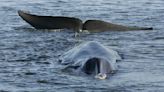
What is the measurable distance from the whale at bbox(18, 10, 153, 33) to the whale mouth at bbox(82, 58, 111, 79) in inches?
274

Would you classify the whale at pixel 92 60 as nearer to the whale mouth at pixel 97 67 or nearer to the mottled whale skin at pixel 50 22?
the whale mouth at pixel 97 67

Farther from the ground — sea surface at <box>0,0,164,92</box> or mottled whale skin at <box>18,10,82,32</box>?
mottled whale skin at <box>18,10,82,32</box>

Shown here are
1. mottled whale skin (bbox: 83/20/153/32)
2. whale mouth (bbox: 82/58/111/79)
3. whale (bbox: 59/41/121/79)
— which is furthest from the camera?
mottled whale skin (bbox: 83/20/153/32)

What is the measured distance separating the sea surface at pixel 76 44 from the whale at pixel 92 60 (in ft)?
0.72

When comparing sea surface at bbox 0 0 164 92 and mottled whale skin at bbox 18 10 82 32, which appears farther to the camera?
mottled whale skin at bbox 18 10 82 32

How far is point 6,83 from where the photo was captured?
15234 mm

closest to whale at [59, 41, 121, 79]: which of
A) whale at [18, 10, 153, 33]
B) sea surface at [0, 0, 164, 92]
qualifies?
sea surface at [0, 0, 164, 92]

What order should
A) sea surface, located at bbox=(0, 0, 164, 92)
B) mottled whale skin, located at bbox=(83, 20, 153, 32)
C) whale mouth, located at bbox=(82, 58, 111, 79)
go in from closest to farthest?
sea surface, located at bbox=(0, 0, 164, 92)
whale mouth, located at bbox=(82, 58, 111, 79)
mottled whale skin, located at bbox=(83, 20, 153, 32)

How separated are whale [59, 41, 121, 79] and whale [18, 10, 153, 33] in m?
4.28

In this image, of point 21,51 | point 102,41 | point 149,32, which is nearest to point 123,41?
point 102,41

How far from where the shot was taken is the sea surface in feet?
49.3

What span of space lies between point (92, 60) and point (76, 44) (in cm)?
463

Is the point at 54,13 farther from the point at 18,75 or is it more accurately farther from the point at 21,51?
the point at 18,75

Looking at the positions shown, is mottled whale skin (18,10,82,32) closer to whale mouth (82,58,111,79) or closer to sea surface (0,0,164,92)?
sea surface (0,0,164,92)
